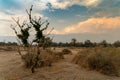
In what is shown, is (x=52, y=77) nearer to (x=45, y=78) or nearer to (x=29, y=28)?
(x=45, y=78)

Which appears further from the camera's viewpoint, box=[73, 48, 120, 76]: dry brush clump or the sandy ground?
box=[73, 48, 120, 76]: dry brush clump

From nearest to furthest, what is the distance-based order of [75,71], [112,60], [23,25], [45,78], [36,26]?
[45,78] < [75,71] < [112,60] < [23,25] < [36,26]

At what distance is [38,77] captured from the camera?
19016 millimetres

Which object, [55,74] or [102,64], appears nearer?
[55,74]

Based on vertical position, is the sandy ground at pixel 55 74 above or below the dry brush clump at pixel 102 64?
below

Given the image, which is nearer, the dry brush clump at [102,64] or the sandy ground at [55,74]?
the sandy ground at [55,74]

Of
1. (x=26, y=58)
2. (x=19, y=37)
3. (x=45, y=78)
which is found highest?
(x=19, y=37)

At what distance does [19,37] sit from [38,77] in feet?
21.9

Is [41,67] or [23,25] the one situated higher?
[23,25]

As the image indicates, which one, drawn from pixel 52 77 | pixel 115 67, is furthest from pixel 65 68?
pixel 115 67

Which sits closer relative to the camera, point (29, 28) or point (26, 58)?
point (26, 58)

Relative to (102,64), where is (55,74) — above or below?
below

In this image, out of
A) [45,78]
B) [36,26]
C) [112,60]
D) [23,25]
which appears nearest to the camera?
[45,78]

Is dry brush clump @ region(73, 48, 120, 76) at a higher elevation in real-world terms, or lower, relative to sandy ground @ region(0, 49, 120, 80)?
higher
